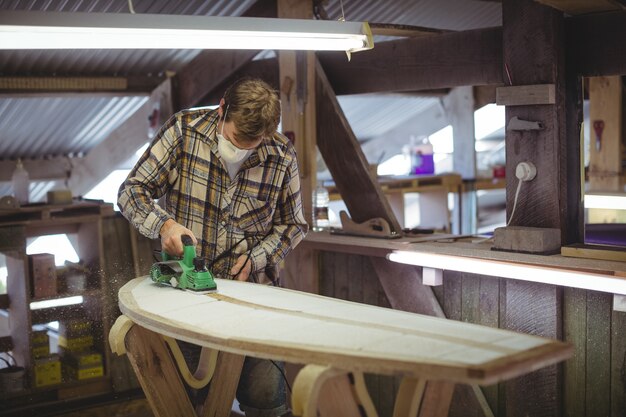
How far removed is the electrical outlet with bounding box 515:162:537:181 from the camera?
3570mm

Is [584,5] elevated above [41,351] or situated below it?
above

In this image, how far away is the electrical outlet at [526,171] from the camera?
3.57 m

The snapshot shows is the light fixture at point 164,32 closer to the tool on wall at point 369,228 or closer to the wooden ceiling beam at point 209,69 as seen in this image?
the tool on wall at point 369,228

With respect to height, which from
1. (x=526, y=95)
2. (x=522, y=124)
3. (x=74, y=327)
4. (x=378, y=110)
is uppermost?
(x=378, y=110)

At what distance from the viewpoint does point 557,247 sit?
11.6 feet

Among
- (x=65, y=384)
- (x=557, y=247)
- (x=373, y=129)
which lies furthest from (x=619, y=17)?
(x=373, y=129)

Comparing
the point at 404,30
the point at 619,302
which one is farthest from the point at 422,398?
the point at 404,30

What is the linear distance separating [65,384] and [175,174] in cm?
215

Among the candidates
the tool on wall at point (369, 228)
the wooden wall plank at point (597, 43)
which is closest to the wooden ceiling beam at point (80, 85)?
the tool on wall at point (369, 228)

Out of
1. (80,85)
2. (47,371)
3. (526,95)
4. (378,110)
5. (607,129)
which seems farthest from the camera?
(378,110)

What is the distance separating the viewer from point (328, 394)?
7.48 feet

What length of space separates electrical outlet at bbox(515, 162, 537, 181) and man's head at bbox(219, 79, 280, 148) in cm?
119

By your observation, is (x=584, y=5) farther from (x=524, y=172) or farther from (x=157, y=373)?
(x=157, y=373)

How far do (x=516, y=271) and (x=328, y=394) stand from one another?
4.65 ft
